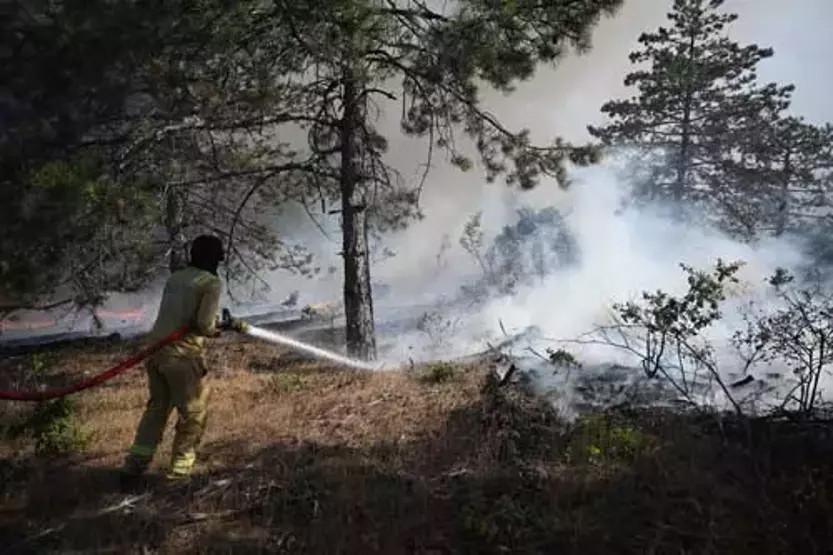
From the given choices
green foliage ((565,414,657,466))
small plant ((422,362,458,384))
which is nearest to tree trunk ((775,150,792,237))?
small plant ((422,362,458,384))

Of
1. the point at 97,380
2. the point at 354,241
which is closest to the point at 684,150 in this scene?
the point at 354,241

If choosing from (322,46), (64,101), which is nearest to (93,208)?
(64,101)

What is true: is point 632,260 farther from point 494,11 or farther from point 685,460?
point 685,460

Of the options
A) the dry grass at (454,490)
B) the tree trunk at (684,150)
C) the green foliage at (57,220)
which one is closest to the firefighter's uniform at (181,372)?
the dry grass at (454,490)

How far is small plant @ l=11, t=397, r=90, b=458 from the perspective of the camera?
5.76 meters

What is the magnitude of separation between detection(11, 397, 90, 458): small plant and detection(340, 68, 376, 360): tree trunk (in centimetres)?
382

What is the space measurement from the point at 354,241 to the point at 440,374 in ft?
8.33

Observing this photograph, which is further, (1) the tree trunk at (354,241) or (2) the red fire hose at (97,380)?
(1) the tree trunk at (354,241)

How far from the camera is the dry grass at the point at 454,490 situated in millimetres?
3898

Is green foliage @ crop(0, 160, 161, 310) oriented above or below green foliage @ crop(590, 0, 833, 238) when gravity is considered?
below

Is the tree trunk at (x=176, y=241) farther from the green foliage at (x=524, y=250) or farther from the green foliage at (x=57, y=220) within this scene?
the green foliage at (x=524, y=250)

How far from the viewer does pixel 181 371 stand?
498cm

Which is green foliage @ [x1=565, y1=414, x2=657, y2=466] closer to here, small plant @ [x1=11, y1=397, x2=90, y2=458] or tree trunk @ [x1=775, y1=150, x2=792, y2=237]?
small plant @ [x1=11, y1=397, x2=90, y2=458]

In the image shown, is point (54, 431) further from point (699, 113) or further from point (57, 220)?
point (699, 113)
